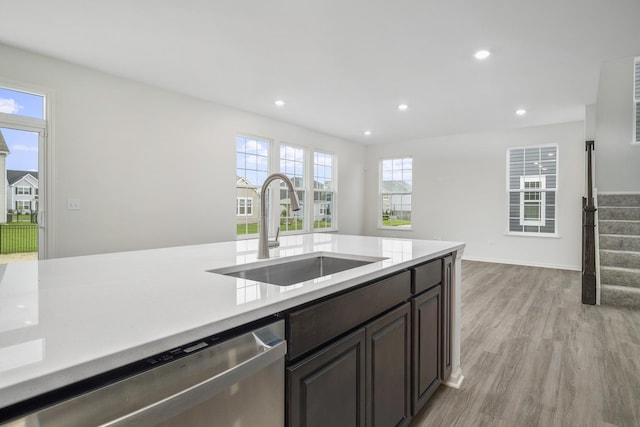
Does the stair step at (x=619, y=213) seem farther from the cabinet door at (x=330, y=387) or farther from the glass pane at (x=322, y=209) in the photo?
the cabinet door at (x=330, y=387)

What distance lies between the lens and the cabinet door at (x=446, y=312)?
78.9 inches

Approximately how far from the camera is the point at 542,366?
2498 mm

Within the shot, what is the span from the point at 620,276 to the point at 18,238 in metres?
6.84

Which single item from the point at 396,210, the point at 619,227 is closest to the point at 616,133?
the point at 619,227

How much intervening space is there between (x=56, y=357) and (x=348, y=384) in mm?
890

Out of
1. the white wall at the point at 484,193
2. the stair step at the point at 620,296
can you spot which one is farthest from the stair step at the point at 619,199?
the stair step at the point at 620,296

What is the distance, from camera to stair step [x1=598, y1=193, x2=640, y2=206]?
16.9 ft

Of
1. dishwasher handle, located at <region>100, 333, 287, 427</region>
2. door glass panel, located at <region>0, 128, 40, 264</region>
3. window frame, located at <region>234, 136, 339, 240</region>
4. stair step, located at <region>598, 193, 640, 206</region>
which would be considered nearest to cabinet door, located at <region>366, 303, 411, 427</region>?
dishwasher handle, located at <region>100, 333, 287, 427</region>

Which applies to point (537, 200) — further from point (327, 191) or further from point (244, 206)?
point (244, 206)

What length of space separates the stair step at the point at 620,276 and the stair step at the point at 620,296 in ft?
0.26

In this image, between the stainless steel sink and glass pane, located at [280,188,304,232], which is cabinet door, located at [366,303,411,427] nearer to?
the stainless steel sink

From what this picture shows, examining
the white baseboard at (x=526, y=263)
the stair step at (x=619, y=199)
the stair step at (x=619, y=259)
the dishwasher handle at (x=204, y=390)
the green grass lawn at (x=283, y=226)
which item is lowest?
the white baseboard at (x=526, y=263)

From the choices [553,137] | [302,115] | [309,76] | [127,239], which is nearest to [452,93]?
[309,76]

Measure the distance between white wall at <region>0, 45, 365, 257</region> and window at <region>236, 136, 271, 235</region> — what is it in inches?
9.1
